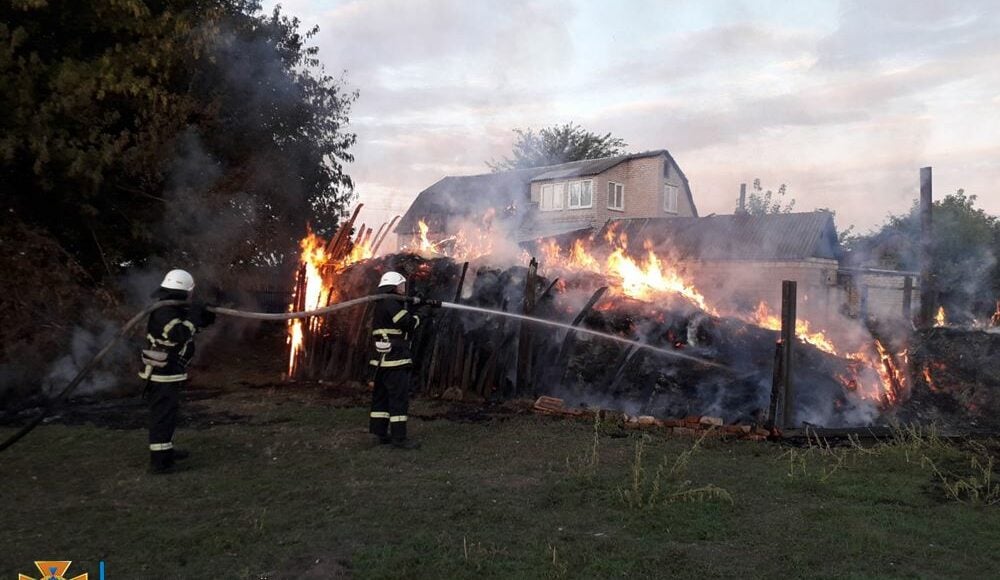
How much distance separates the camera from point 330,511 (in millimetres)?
5164

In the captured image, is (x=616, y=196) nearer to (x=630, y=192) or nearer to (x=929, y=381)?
(x=630, y=192)

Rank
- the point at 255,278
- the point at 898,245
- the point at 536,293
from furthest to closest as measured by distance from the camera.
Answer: the point at 898,245 → the point at 255,278 → the point at 536,293

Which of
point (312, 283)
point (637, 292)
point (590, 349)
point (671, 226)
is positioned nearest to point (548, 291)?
point (590, 349)

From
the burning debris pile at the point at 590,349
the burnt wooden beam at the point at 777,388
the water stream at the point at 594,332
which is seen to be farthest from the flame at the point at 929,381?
the burnt wooden beam at the point at 777,388

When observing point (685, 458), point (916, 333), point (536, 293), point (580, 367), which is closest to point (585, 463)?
point (685, 458)

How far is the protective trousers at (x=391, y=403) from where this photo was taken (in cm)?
730

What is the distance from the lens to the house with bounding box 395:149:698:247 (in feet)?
102

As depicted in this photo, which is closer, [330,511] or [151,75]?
[330,511]

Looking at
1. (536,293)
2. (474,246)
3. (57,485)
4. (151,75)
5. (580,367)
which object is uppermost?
Answer: (151,75)

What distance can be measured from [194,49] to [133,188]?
260 cm

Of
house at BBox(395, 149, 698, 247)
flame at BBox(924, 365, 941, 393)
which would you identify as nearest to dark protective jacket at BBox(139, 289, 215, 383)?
flame at BBox(924, 365, 941, 393)

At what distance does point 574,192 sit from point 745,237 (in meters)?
8.89

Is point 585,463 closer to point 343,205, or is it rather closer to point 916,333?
point 916,333

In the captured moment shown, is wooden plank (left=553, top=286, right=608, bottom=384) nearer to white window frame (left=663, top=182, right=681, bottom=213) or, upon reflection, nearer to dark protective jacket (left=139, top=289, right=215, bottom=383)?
dark protective jacket (left=139, top=289, right=215, bottom=383)
